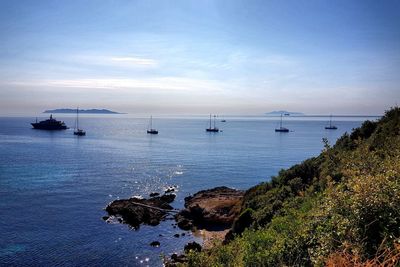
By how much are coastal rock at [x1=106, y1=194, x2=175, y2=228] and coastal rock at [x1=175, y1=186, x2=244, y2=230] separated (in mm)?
3018

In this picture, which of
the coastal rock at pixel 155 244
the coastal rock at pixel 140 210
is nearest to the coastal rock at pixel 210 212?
the coastal rock at pixel 140 210

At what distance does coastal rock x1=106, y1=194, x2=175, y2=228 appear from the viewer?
44.1 metres

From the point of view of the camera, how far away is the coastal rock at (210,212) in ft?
141

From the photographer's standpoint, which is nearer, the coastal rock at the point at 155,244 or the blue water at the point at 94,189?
the blue water at the point at 94,189

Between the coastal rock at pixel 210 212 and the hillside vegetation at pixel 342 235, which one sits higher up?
the hillside vegetation at pixel 342 235

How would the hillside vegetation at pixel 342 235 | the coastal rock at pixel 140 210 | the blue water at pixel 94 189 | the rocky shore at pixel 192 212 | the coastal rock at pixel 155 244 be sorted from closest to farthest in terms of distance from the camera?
the hillside vegetation at pixel 342 235, the blue water at pixel 94 189, the coastal rock at pixel 155 244, the rocky shore at pixel 192 212, the coastal rock at pixel 140 210

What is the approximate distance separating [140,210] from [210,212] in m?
9.85

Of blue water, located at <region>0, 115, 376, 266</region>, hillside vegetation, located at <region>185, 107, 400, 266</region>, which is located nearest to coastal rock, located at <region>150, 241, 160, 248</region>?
blue water, located at <region>0, 115, 376, 266</region>

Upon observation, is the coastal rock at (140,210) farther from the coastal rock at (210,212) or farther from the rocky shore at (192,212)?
the coastal rock at (210,212)

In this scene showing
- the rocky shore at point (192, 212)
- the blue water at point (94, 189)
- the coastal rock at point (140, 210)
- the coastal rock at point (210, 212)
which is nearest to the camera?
the blue water at point (94, 189)

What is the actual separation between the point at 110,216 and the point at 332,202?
40.4 meters

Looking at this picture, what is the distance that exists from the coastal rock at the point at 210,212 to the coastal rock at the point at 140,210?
9.90 ft

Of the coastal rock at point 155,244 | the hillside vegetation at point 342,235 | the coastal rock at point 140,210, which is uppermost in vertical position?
the hillside vegetation at point 342,235

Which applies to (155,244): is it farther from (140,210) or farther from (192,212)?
(140,210)
